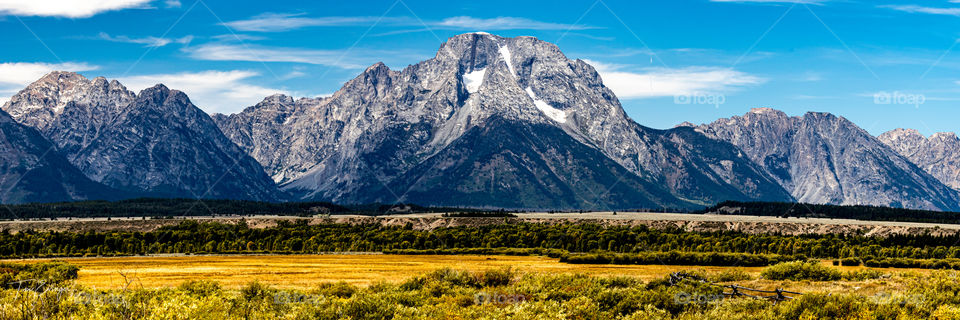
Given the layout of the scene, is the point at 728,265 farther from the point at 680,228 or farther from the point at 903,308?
the point at 680,228

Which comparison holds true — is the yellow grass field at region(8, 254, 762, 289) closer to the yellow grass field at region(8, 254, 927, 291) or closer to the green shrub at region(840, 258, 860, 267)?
the yellow grass field at region(8, 254, 927, 291)

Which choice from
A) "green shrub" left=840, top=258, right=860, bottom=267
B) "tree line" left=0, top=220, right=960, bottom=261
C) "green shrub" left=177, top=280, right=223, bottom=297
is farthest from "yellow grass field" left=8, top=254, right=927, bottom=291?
"tree line" left=0, top=220, right=960, bottom=261

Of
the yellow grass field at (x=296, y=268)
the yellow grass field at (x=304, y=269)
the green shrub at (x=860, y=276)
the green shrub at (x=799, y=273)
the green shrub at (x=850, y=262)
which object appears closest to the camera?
the green shrub at (x=860, y=276)

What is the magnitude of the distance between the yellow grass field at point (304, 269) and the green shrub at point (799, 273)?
313 cm

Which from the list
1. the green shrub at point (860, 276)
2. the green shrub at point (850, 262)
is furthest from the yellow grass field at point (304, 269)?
the green shrub at point (850, 262)

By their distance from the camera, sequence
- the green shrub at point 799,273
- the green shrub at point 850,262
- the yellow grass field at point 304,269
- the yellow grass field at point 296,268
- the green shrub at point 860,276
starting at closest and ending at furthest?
the green shrub at point 860,276 < the green shrub at point 799,273 < the yellow grass field at point 304,269 < the yellow grass field at point 296,268 < the green shrub at point 850,262

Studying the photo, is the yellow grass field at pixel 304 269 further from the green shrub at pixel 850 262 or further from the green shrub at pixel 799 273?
the green shrub at pixel 850 262

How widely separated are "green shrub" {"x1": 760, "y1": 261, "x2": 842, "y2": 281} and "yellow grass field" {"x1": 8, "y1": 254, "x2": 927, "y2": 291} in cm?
313

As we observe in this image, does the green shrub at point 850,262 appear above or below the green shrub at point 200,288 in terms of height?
below

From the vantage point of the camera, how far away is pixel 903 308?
43250 mm

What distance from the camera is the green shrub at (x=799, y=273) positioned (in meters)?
65.6

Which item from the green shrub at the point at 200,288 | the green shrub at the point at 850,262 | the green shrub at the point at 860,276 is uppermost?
the green shrub at the point at 200,288

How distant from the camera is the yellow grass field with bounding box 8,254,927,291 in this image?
74131mm

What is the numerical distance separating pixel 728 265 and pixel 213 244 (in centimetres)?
8491
